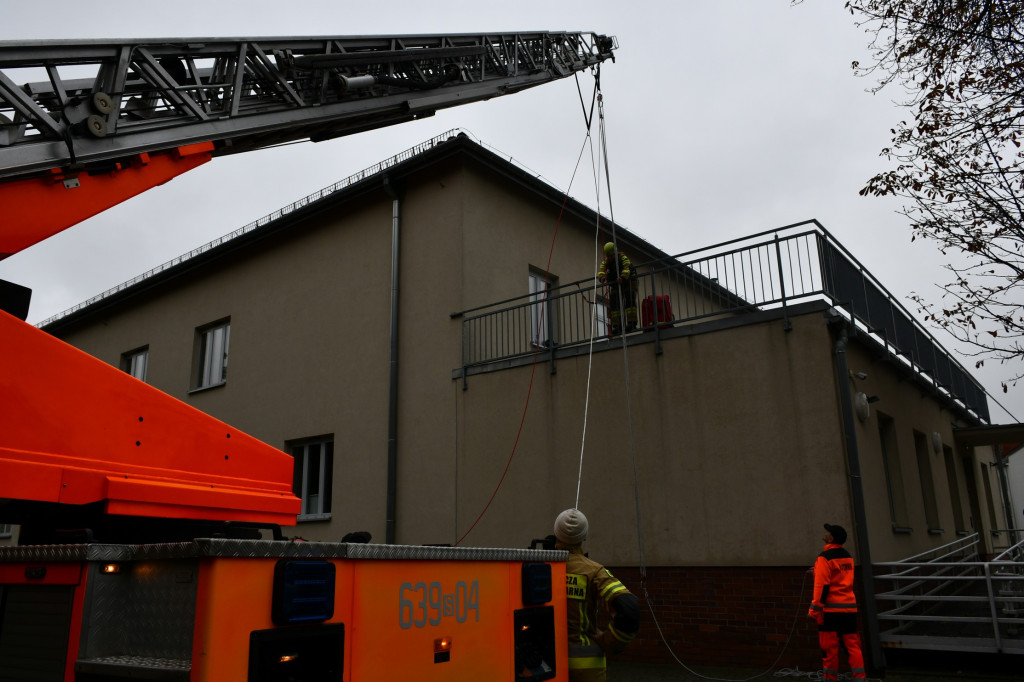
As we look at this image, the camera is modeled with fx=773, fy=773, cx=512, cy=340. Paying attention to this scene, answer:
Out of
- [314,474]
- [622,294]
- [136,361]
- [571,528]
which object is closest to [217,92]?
[571,528]

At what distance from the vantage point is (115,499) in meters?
4.39

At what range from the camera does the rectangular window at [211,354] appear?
18.1 m

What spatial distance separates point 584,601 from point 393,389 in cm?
906

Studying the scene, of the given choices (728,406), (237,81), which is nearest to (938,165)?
(728,406)

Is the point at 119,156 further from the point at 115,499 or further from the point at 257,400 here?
the point at 257,400

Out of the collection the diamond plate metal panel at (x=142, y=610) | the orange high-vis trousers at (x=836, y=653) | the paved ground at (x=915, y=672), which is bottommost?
the paved ground at (x=915, y=672)

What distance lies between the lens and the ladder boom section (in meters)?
4.62

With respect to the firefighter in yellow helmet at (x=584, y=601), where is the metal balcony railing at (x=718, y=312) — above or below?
above

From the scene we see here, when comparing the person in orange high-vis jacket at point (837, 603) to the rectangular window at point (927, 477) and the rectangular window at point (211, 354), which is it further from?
the rectangular window at point (211, 354)

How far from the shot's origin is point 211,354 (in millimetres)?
18422

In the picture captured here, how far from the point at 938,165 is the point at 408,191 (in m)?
8.91

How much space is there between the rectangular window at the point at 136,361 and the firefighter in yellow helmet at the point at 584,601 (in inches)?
722

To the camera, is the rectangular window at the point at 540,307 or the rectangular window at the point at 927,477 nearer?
the rectangular window at the point at 927,477

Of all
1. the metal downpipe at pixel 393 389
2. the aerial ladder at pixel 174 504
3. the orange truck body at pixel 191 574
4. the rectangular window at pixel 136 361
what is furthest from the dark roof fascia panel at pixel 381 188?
the orange truck body at pixel 191 574
